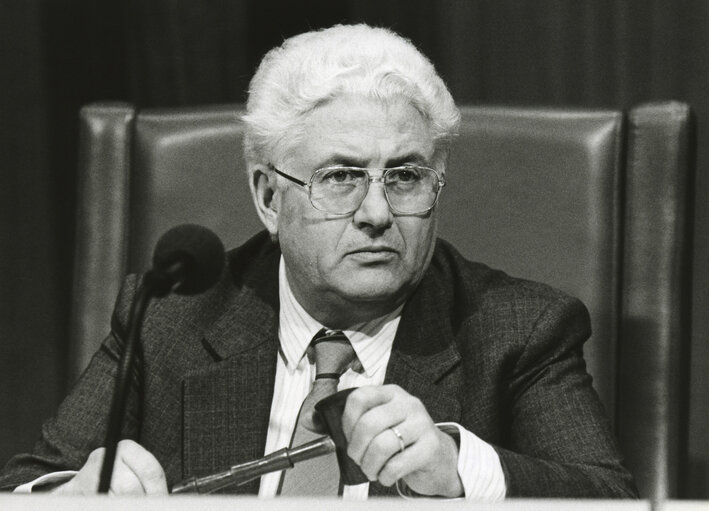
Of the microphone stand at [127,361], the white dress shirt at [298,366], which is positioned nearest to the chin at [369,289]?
the white dress shirt at [298,366]

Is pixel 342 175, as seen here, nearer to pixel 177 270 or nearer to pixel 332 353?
pixel 332 353

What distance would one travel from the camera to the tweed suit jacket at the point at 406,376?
142 cm

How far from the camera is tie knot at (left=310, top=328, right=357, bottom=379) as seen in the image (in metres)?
1.50

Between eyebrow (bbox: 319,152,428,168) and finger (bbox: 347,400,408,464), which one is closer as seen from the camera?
finger (bbox: 347,400,408,464)

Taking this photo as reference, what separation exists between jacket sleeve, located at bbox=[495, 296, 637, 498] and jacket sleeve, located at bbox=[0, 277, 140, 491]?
1.80ft

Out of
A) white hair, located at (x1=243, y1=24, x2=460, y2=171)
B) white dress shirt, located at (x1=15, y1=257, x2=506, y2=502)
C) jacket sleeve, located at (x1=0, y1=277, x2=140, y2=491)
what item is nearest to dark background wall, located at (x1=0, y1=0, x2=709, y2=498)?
white hair, located at (x1=243, y1=24, x2=460, y2=171)

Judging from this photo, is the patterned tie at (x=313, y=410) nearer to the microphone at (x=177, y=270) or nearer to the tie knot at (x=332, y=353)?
the tie knot at (x=332, y=353)

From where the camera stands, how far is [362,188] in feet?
4.65

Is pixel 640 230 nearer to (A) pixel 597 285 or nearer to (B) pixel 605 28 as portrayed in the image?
(A) pixel 597 285

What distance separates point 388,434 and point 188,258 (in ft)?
0.88

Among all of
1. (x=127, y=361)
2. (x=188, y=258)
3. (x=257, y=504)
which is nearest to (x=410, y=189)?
(x=188, y=258)

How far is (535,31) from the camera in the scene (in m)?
2.08

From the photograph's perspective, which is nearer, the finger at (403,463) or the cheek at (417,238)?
the finger at (403,463)

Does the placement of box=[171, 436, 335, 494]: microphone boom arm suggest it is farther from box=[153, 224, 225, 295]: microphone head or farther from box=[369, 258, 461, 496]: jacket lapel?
box=[369, 258, 461, 496]: jacket lapel
